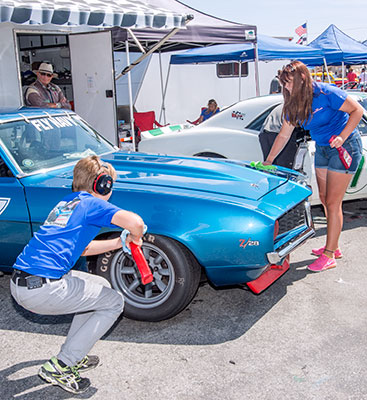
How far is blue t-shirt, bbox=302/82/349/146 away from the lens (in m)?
4.33

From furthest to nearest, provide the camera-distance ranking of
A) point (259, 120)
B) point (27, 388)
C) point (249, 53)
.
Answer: point (249, 53), point (259, 120), point (27, 388)

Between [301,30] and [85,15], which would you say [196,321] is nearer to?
[85,15]

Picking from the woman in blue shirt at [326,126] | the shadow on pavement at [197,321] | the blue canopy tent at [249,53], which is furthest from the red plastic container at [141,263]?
the blue canopy tent at [249,53]

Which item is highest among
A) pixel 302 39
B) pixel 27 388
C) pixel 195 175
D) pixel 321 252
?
pixel 302 39

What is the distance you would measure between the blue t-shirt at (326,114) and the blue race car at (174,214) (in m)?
0.49

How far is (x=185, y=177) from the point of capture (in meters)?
3.93

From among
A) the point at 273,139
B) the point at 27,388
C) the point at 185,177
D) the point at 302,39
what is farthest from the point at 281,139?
Answer: the point at 302,39

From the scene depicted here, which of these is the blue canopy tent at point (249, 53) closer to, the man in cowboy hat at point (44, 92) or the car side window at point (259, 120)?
the car side window at point (259, 120)

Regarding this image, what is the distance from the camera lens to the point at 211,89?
1639 centimetres

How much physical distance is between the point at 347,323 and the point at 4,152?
2899 mm

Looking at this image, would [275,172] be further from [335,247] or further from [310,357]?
[310,357]

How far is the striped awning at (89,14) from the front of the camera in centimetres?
630

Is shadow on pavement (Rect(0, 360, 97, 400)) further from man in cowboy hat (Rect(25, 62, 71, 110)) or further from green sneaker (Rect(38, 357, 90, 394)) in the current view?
man in cowboy hat (Rect(25, 62, 71, 110))

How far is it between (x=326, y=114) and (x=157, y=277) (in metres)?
2.10
